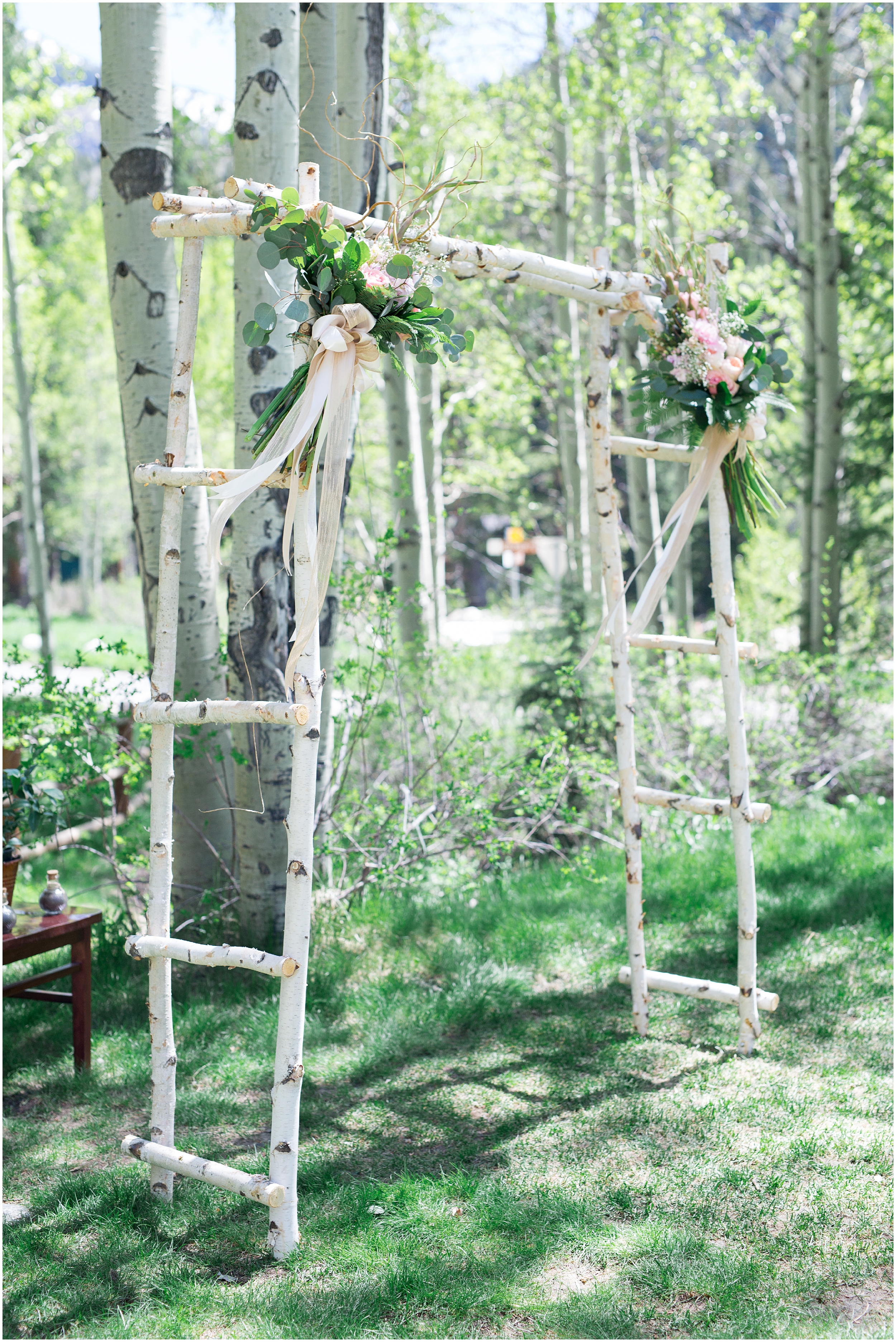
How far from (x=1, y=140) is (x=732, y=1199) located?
978cm

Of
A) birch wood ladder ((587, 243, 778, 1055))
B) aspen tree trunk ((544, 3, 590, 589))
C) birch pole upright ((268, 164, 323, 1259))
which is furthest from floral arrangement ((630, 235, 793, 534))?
aspen tree trunk ((544, 3, 590, 589))

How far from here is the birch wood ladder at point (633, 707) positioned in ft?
11.5

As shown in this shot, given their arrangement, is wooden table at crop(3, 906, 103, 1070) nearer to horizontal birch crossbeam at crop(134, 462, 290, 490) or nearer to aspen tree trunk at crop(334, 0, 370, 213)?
horizontal birch crossbeam at crop(134, 462, 290, 490)

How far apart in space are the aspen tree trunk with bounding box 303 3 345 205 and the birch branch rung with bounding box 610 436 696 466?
1.61m

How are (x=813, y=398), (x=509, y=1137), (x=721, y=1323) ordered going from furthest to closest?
1. (x=813, y=398)
2. (x=509, y=1137)
3. (x=721, y=1323)

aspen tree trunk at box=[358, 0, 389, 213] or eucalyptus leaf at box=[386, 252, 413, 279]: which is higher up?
aspen tree trunk at box=[358, 0, 389, 213]

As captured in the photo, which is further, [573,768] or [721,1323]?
[573,768]

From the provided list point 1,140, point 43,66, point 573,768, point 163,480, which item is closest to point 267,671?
point 163,480

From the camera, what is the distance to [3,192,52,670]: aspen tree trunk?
1057 cm

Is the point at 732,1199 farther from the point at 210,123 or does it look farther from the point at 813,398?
the point at 210,123

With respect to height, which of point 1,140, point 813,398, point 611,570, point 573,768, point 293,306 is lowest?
point 573,768

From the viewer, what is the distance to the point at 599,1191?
273 centimetres

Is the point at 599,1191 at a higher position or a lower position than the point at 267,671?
→ lower

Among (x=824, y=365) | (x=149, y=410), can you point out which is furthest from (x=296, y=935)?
(x=824, y=365)
